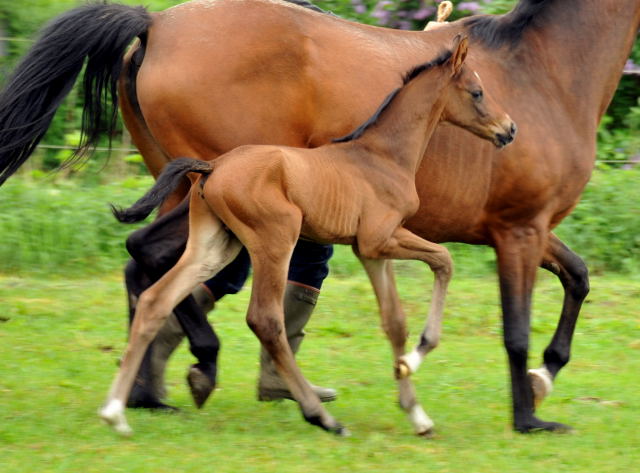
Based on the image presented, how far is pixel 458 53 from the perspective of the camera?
15.7 ft

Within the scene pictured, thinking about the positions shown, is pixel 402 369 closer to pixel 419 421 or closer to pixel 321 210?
pixel 419 421

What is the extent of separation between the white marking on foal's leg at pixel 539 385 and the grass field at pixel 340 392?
0.11 m

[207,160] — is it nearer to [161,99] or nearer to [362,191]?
[161,99]

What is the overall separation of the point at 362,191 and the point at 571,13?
1515 mm

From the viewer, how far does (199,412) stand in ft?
17.0

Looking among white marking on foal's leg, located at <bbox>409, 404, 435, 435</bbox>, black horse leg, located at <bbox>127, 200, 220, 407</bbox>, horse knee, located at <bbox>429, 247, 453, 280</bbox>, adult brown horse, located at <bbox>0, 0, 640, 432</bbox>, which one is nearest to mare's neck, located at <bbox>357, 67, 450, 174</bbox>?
adult brown horse, located at <bbox>0, 0, 640, 432</bbox>

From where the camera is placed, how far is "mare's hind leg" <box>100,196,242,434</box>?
14.8 feet

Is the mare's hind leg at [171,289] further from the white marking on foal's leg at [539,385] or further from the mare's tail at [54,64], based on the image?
the white marking on foal's leg at [539,385]

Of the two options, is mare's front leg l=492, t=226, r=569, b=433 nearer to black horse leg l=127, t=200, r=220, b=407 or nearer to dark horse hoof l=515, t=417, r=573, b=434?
dark horse hoof l=515, t=417, r=573, b=434

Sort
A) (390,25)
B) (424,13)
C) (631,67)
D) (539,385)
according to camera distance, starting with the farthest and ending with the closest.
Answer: (631,67) < (390,25) < (424,13) < (539,385)

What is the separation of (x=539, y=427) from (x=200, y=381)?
1.52 m

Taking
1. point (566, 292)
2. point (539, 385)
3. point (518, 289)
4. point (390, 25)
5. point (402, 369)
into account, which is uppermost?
point (518, 289)

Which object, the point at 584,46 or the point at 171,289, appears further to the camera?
the point at 584,46

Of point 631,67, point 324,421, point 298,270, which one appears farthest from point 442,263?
point 631,67
